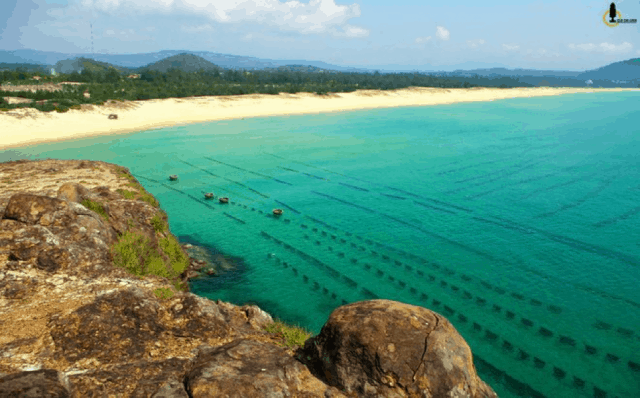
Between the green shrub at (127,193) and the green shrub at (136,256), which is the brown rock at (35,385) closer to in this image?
the green shrub at (136,256)

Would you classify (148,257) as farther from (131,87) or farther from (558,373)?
(131,87)

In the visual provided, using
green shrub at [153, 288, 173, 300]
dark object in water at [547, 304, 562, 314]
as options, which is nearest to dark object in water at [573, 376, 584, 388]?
dark object in water at [547, 304, 562, 314]

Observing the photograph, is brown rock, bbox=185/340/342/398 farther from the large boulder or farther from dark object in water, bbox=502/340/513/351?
dark object in water, bbox=502/340/513/351

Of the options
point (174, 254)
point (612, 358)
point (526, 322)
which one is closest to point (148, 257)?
point (174, 254)

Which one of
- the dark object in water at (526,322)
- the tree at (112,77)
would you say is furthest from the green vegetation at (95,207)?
the tree at (112,77)

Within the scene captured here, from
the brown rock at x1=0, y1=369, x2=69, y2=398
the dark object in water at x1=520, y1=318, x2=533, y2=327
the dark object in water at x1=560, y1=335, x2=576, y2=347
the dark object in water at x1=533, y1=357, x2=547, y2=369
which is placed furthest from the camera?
the dark object in water at x1=520, y1=318, x2=533, y2=327

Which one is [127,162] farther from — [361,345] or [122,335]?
[361,345]

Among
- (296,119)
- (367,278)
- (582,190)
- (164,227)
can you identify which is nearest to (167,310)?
(164,227)

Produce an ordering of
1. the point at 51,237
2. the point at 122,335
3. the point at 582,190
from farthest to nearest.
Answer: the point at 582,190
the point at 51,237
the point at 122,335
